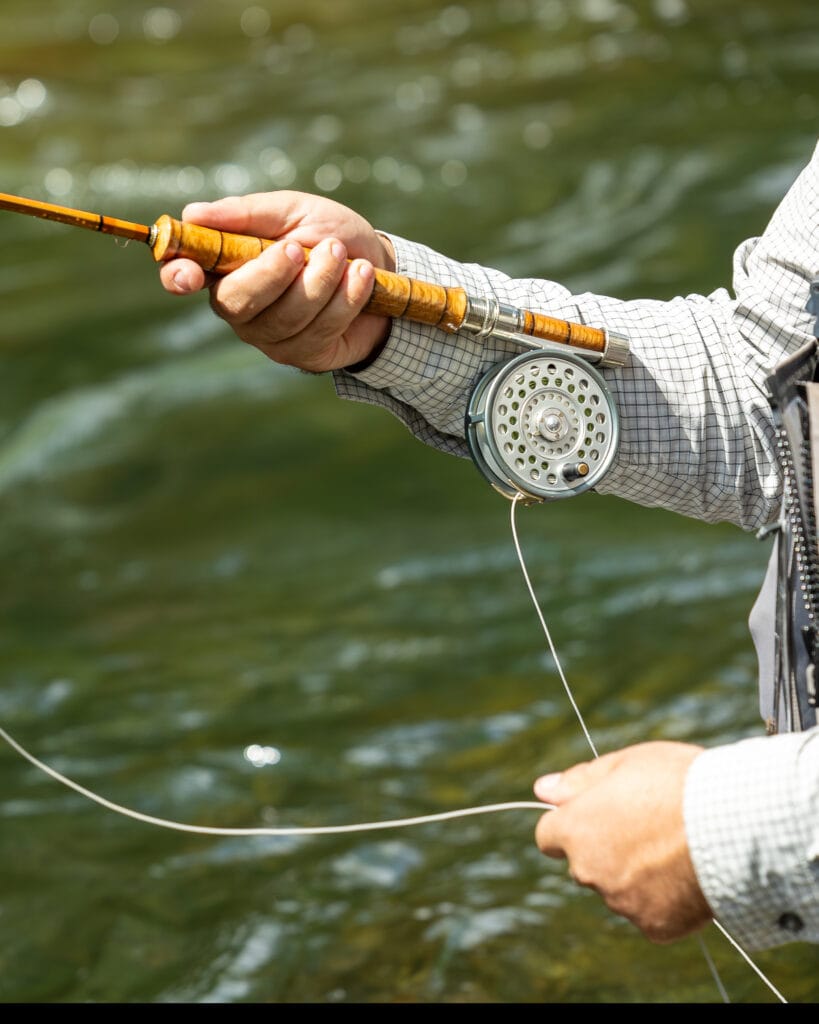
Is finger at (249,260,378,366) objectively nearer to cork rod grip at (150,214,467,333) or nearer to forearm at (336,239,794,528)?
cork rod grip at (150,214,467,333)

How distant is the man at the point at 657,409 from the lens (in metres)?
1.33

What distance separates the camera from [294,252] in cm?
158

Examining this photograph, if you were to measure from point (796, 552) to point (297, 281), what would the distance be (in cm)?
62

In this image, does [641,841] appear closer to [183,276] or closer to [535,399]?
[535,399]

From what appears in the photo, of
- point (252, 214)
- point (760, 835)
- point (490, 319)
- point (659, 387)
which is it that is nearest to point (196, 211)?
point (252, 214)

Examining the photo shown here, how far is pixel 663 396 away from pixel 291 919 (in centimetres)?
183

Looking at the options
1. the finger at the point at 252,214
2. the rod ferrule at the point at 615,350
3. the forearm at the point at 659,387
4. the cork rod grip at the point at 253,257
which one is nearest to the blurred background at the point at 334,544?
the forearm at the point at 659,387

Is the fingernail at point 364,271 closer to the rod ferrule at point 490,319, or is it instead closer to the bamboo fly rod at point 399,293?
A: the bamboo fly rod at point 399,293

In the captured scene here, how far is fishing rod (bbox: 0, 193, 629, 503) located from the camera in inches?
69.8

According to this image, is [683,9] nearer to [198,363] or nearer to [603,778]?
[198,363]

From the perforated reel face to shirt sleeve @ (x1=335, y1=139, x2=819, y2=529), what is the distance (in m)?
0.05

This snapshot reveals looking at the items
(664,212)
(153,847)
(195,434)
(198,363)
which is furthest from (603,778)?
(664,212)

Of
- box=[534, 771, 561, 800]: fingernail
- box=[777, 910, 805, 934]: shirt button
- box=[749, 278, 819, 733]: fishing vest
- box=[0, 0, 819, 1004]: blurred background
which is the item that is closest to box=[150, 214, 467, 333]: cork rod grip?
box=[749, 278, 819, 733]: fishing vest

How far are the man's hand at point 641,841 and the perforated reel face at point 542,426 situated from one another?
467 millimetres
